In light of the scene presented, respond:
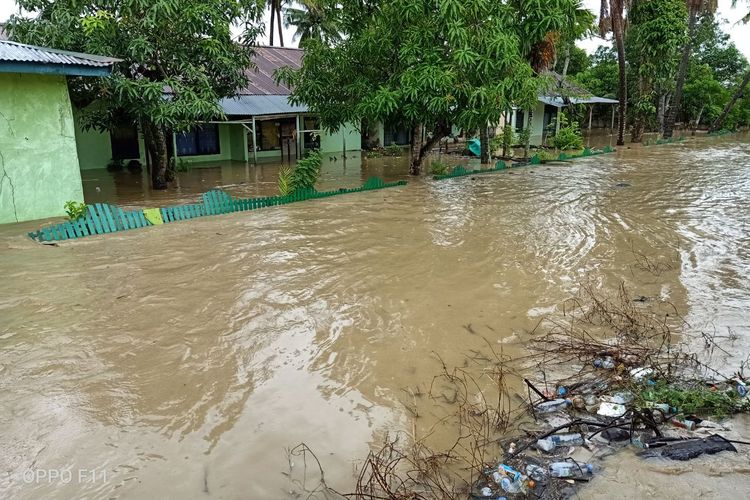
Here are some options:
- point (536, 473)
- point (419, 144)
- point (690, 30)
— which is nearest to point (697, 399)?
point (536, 473)

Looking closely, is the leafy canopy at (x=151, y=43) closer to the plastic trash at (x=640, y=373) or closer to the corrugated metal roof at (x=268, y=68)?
the corrugated metal roof at (x=268, y=68)

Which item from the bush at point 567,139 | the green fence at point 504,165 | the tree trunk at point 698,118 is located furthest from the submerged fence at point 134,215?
the tree trunk at point 698,118

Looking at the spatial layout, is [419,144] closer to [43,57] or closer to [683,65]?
[43,57]

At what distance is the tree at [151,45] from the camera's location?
1009 centimetres

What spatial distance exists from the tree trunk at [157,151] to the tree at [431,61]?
3.50 metres

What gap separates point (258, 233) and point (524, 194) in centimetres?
683

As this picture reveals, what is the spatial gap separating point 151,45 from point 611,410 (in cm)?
1075

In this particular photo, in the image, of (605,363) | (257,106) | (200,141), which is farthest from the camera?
(200,141)

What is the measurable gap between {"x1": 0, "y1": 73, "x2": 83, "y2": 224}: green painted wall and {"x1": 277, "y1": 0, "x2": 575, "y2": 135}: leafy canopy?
19.2ft

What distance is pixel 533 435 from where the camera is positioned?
3496 mm

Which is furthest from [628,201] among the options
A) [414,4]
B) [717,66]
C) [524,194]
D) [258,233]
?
[717,66]

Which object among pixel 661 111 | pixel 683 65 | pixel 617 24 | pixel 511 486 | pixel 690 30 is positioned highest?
pixel 690 30

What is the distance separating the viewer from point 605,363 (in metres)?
4.36

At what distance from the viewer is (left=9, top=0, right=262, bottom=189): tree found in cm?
1009
